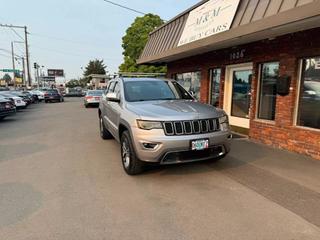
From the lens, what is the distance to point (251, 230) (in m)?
3.46

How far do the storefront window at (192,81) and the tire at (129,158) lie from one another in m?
6.97

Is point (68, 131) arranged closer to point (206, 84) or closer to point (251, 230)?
point (206, 84)

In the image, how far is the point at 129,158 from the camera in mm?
5352

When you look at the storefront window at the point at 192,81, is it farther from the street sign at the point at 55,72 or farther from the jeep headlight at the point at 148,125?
the street sign at the point at 55,72

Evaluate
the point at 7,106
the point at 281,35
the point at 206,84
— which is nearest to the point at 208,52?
the point at 206,84

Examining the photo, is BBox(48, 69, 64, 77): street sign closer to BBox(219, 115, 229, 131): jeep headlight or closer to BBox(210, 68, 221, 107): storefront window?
BBox(210, 68, 221, 107): storefront window

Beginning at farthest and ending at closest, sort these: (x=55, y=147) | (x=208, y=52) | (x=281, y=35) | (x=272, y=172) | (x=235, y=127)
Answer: (x=208, y=52) → (x=235, y=127) → (x=55, y=147) → (x=281, y=35) → (x=272, y=172)

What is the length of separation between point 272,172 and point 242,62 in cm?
433

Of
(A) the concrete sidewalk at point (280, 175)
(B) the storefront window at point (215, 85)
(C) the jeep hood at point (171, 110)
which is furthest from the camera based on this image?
(B) the storefront window at point (215, 85)

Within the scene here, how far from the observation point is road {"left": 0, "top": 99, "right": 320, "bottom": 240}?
347 centimetres

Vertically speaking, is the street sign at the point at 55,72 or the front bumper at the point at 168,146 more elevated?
the street sign at the point at 55,72

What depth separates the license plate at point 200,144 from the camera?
15.9 feet

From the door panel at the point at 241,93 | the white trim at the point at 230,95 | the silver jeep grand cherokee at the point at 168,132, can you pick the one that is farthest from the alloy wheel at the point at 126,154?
the door panel at the point at 241,93

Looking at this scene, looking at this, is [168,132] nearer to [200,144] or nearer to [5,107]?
[200,144]
